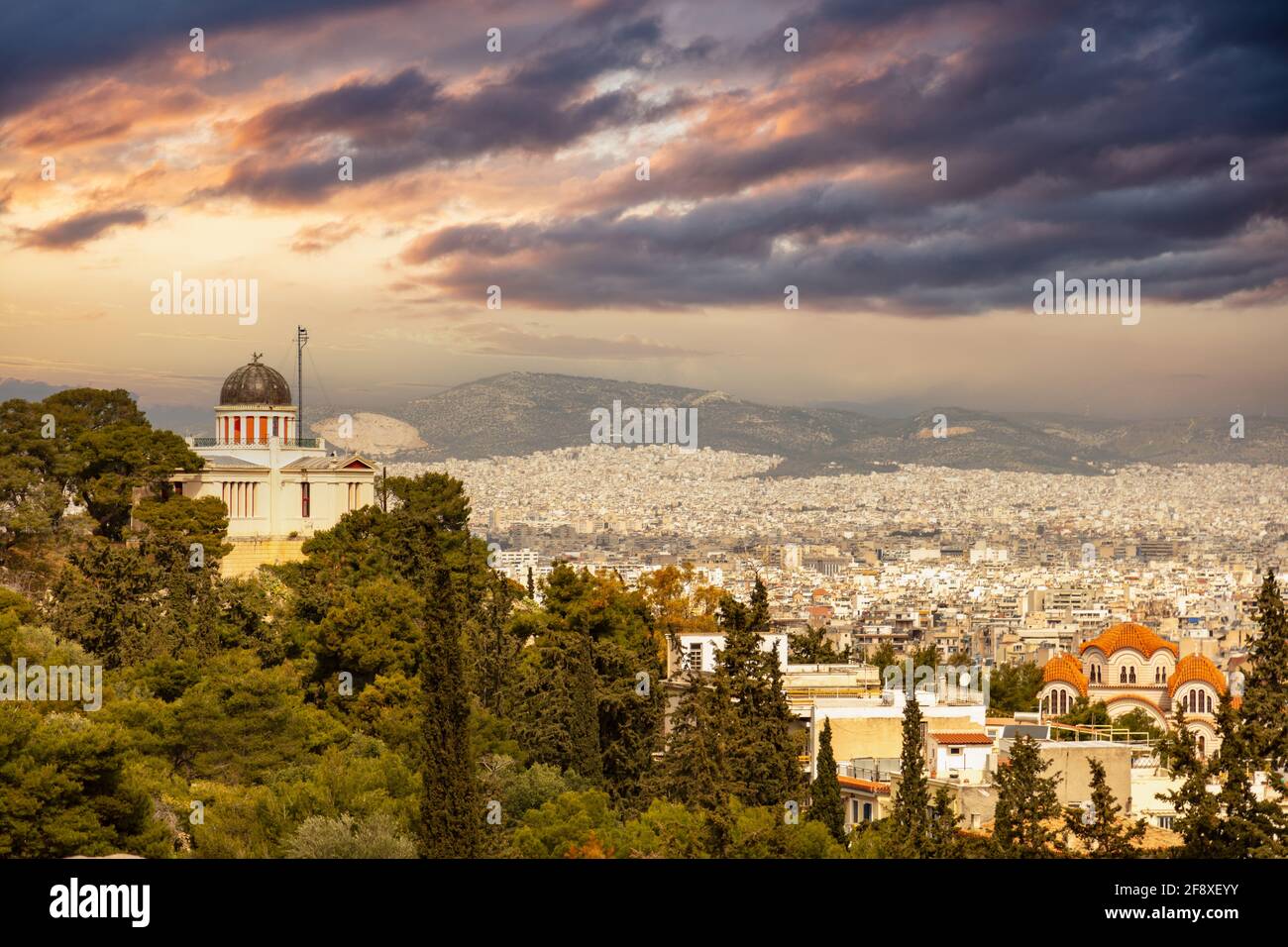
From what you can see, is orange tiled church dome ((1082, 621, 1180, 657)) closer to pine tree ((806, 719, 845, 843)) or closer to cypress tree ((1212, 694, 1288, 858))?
pine tree ((806, 719, 845, 843))

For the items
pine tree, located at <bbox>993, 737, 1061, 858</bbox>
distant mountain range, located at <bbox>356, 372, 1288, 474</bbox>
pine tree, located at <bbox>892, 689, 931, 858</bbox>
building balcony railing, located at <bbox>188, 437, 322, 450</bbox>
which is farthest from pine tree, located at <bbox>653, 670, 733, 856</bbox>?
distant mountain range, located at <bbox>356, 372, 1288, 474</bbox>

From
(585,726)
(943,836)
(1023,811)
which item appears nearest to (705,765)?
(943,836)

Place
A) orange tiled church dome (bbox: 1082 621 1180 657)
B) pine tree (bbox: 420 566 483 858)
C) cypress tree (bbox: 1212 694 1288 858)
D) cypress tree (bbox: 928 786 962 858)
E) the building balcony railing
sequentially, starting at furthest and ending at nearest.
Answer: orange tiled church dome (bbox: 1082 621 1180 657) → the building balcony railing → cypress tree (bbox: 928 786 962 858) → pine tree (bbox: 420 566 483 858) → cypress tree (bbox: 1212 694 1288 858)

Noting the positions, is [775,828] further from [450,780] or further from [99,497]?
[99,497]

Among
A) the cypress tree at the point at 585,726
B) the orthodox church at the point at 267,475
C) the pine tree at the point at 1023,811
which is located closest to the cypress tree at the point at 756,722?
the cypress tree at the point at 585,726
